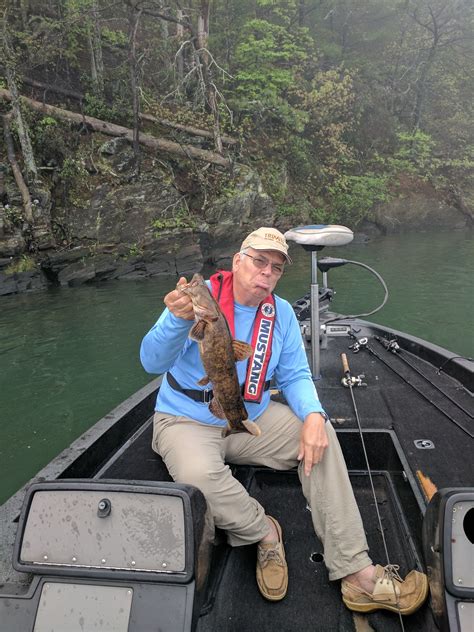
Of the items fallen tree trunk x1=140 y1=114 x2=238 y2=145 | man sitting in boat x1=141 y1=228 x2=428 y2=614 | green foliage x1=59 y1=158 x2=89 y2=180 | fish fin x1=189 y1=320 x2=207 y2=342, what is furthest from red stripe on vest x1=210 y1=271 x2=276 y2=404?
fallen tree trunk x1=140 y1=114 x2=238 y2=145

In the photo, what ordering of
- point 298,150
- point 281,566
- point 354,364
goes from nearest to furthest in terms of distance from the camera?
1. point 281,566
2. point 354,364
3. point 298,150

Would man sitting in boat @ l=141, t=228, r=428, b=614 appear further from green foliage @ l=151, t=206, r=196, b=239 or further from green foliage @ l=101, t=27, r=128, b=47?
green foliage @ l=101, t=27, r=128, b=47

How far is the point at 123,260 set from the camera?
590 inches

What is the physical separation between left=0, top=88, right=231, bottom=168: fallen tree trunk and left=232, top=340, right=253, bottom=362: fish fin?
616 inches

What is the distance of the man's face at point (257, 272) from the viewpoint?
8.66ft

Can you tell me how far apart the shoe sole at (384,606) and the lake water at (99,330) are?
162 inches

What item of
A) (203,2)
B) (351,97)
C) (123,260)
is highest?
(203,2)

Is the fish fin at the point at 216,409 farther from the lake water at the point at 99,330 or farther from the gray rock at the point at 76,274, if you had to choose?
the gray rock at the point at 76,274

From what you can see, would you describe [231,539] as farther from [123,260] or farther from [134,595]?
[123,260]

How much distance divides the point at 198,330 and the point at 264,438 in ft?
3.29

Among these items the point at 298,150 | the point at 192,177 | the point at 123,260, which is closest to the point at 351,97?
the point at 298,150

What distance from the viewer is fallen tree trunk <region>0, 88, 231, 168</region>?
15.2 meters

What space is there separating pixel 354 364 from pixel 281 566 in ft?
9.23

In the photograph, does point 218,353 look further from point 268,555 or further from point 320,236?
point 320,236
